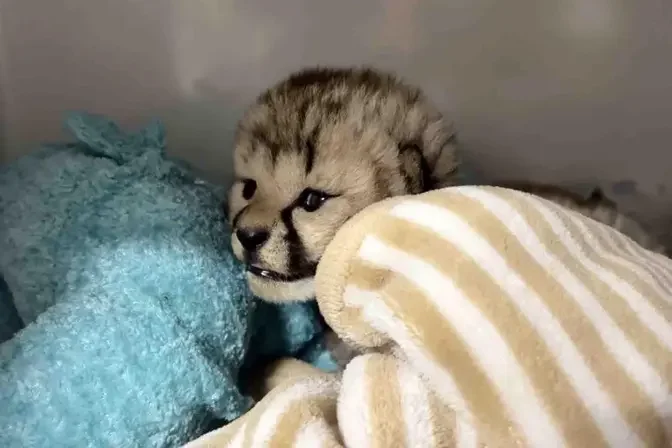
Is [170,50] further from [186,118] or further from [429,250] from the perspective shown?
[429,250]

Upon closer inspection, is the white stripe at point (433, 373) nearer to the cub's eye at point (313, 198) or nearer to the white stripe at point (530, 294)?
the white stripe at point (530, 294)

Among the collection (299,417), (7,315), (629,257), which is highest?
(629,257)

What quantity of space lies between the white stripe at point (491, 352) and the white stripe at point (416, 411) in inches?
1.8

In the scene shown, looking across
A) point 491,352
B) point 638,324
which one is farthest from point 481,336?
point 638,324

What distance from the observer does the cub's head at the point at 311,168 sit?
0.71 m

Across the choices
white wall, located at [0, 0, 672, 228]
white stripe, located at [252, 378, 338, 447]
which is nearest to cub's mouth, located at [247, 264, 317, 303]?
white stripe, located at [252, 378, 338, 447]

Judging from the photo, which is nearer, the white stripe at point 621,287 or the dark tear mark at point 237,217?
the white stripe at point 621,287

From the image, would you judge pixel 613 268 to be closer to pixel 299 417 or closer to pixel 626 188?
pixel 299 417

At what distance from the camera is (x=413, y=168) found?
0.76 meters

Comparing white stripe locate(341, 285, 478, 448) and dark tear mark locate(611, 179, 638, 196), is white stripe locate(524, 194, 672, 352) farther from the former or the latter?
dark tear mark locate(611, 179, 638, 196)

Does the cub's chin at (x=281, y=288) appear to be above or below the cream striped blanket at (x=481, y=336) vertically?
below

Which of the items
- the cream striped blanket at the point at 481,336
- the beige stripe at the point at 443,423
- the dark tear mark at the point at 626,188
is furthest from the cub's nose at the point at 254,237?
the dark tear mark at the point at 626,188

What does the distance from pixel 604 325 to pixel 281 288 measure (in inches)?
11.5

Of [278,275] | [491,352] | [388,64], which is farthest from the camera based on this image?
[388,64]
